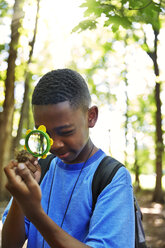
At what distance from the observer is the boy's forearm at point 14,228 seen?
1.75 meters

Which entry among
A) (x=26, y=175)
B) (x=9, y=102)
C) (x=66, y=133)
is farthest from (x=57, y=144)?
(x=9, y=102)

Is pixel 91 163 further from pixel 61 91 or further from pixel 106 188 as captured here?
pixel 61 91

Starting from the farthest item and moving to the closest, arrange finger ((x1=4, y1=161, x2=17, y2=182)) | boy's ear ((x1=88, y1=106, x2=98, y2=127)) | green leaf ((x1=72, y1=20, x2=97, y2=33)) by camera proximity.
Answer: green leaf ((x1=72, y1=20, x2=97, y2=33)) → boy's ear ((x1=88, y1=106, x2=98, y2=127)) → finger ((x1=4, y1=161, x2=17, y2=182))

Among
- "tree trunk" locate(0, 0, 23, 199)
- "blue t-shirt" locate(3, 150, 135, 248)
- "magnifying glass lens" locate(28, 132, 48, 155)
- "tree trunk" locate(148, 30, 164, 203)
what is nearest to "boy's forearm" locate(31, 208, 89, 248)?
"blue t-shirt" locate(3, 150, 135, 248)

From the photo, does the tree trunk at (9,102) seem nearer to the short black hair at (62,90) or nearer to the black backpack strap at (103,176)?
the short black hair at (62,90)

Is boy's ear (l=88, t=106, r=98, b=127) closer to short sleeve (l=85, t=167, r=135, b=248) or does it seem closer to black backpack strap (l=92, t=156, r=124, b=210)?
black backpack strap (l=92, t=156, r=124, b=210)

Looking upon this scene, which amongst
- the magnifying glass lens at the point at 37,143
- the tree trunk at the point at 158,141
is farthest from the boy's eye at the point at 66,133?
the tree trunk at the point at 158,141

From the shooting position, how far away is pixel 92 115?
1.96m

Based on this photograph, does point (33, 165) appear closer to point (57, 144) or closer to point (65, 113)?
point (57, 144)

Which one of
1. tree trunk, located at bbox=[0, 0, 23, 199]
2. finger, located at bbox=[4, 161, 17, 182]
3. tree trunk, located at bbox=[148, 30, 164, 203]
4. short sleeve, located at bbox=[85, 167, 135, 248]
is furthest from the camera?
tree trunk, located at bbox=[148, 30, 164, 203]

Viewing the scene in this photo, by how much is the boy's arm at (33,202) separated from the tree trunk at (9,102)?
6697mm

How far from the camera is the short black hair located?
1.78 metres

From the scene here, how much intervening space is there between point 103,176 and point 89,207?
0.19m

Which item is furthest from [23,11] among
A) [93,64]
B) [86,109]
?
[93,64]
